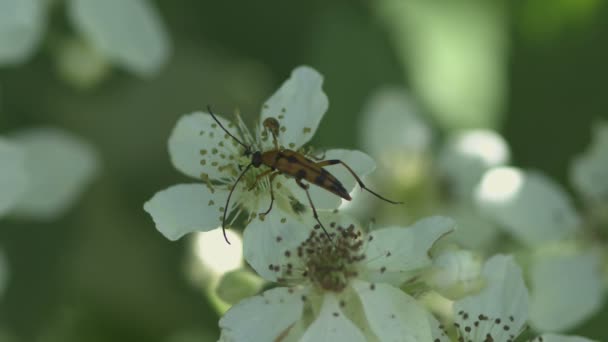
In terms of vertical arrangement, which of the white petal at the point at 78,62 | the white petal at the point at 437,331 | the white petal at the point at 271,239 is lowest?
the white petal at the point at 271,239

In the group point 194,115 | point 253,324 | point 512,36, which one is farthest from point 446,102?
point 253,324

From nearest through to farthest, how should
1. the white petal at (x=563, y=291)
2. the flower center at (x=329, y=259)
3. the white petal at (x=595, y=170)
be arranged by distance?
1. the flower center at (x=329, y=259)
2. the white petal at (x=563, y=291)
3. the white petal at (x=595, y=170)

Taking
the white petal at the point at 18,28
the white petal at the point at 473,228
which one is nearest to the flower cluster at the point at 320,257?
the white petal at the point at 473,228

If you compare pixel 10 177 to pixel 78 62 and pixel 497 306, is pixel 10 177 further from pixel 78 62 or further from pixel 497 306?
pixel 497 306

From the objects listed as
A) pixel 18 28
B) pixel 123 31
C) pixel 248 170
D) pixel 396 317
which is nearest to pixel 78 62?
pixel 123 31

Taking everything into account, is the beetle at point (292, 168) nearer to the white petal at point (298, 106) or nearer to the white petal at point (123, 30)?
the white petal at point (298, 106)

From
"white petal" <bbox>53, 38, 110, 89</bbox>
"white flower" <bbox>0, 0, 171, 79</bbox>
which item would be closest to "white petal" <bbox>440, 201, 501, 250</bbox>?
"white flower" <bbox>0, 0, 171, 79</bbox>

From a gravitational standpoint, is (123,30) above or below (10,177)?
above
